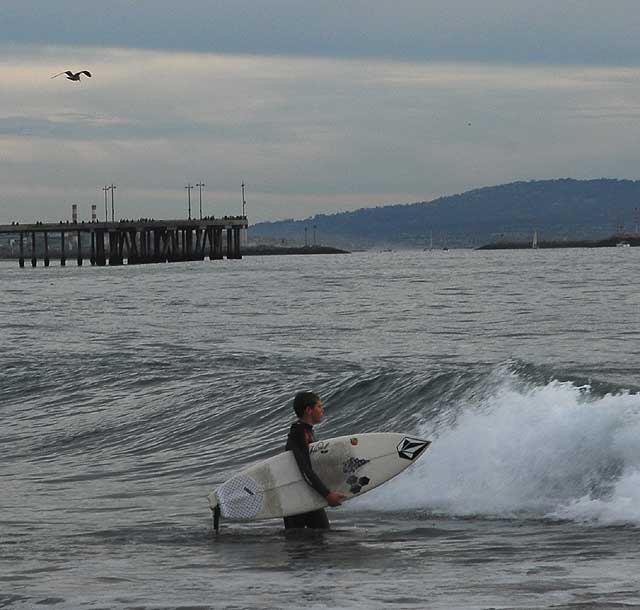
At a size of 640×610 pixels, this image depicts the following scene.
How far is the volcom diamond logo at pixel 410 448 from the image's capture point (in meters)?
12.5

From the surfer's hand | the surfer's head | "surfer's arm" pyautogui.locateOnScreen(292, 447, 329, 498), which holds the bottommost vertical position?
the surfer's hand

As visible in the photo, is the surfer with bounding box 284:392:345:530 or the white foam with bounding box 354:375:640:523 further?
the white foam with bounding box 354:375:640:523

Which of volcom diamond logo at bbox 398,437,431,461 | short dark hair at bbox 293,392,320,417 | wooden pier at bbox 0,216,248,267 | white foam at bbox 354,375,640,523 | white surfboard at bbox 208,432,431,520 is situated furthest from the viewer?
wooden pier at bbox 0,216,248,267

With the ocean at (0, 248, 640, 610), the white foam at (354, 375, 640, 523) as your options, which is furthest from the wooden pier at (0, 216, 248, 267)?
the white foam at (354, 375, 640, 523)

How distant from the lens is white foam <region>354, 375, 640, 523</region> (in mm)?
12898

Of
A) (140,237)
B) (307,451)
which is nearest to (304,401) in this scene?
(307,451)

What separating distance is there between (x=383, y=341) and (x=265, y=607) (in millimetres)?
26977

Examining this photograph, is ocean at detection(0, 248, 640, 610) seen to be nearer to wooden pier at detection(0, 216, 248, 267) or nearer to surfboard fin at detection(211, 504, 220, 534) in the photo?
surfboard fin at detection(211, 504, 220, 534)

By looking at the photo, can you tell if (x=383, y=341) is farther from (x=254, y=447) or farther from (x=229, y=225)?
(x=229, y=225)

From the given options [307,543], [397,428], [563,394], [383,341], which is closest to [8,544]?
[307,543]

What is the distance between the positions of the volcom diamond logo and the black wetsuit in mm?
967

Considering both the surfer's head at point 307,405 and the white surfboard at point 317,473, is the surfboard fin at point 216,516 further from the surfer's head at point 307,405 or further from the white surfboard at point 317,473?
the surfer's head at point 307,405

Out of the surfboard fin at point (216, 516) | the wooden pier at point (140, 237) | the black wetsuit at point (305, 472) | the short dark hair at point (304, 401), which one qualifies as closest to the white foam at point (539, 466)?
the black wetsuit at point (305, 472)

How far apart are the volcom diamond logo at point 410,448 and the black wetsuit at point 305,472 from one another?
0.97 meters
